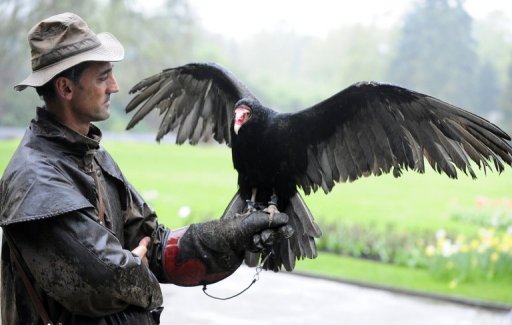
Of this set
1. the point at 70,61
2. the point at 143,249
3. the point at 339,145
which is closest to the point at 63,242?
the point at 143,249

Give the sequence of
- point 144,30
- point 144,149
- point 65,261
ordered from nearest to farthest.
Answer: point 65,261 → point 144,149 → point 144,30

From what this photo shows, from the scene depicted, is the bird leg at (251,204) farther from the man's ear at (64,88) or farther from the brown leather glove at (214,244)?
the man's ear at (64,88)

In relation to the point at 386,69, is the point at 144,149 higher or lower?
lower

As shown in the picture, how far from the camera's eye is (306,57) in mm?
19406

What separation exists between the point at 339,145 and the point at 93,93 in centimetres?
102

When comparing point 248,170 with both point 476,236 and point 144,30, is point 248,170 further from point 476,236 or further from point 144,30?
point 144,30

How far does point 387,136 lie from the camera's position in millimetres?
2510

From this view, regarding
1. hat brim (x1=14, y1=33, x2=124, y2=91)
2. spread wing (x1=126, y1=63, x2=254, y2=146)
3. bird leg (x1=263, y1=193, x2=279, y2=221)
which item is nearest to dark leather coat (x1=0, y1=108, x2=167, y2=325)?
hat brim (x1=14, y1=33, x2=124, y2=91)

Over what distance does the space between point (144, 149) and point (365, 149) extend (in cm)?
1186

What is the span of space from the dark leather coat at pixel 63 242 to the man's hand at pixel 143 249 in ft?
0.43

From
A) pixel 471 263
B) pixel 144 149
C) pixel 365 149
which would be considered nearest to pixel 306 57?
pixel 144 149

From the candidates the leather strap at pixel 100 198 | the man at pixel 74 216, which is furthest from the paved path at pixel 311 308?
the leather strap at pixel 100 198

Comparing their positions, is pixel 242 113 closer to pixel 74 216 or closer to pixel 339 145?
pixel 339 145

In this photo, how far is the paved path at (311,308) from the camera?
5414 mm
